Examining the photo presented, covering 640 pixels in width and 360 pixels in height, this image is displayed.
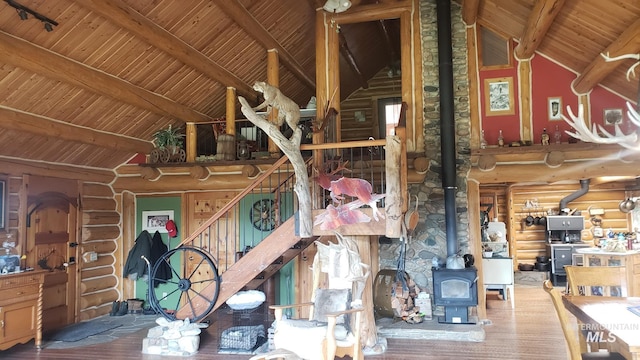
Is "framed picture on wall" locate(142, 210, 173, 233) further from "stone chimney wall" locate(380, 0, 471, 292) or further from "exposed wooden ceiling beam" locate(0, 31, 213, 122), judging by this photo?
"stone chimney wall" locate(380, 0, 471, 292)

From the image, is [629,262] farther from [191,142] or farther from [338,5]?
[191,142]

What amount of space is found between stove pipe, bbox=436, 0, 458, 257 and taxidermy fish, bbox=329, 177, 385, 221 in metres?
2.02

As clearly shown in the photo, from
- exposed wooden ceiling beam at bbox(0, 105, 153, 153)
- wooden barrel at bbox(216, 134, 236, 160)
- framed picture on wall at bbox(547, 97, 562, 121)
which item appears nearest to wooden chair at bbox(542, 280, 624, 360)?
framed picture on wall at bbox(547, 97, 562, 121)

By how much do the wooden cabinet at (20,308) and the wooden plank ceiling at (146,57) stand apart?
73.4 inches

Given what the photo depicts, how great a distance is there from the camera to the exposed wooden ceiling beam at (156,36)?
5.43m

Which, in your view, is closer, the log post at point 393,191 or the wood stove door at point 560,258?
the log post at point 393,191

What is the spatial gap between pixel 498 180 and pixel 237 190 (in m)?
4.47

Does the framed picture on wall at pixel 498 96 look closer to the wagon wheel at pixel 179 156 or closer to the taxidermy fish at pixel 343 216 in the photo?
the taxidermy fish at pixel 343 216

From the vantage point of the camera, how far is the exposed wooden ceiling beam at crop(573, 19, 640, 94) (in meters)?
5.09

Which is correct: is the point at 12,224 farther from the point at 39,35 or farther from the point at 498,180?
the point at 498,180

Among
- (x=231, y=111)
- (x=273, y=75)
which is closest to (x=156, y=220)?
(x=231, y=111)

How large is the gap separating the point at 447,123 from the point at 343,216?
2632 mm

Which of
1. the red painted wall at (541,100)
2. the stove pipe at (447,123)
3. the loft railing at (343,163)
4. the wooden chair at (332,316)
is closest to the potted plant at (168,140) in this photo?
the loft railing at (343,163)

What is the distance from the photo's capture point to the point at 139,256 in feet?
28.2
